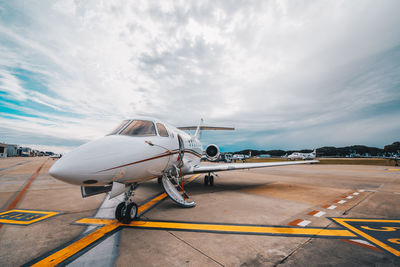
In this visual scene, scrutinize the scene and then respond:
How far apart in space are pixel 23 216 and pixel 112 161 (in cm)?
364

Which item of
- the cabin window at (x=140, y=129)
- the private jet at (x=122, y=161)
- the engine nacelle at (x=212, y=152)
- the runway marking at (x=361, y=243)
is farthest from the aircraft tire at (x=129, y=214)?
the engine nacelle at (x=212, y=152)

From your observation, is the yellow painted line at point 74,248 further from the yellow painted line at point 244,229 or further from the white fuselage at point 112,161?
the white fuselage at point 112,161

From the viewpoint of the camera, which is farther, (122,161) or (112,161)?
(122,161)

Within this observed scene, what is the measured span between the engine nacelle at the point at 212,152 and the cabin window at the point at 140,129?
7.41 metres

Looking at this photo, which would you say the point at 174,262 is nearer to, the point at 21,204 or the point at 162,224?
the point at 162,224

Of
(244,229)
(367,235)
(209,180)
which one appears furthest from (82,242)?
(209,180)

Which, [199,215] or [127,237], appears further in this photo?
[199,215]

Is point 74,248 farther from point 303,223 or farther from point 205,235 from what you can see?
point 303,223

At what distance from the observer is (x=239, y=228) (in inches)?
146

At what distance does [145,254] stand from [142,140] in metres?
2.20

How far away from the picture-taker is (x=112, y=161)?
3.12 metres

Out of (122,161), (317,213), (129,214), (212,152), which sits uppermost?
(212,152)

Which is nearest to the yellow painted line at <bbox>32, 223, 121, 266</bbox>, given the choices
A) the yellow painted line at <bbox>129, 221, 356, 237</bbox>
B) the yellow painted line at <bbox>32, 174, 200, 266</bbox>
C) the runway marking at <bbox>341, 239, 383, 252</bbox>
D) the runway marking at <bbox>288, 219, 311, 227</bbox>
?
the yellow painted line at <bbox>32, 174, 200, 266</bbox>

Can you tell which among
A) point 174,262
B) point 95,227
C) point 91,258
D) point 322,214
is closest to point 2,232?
point 95,227
